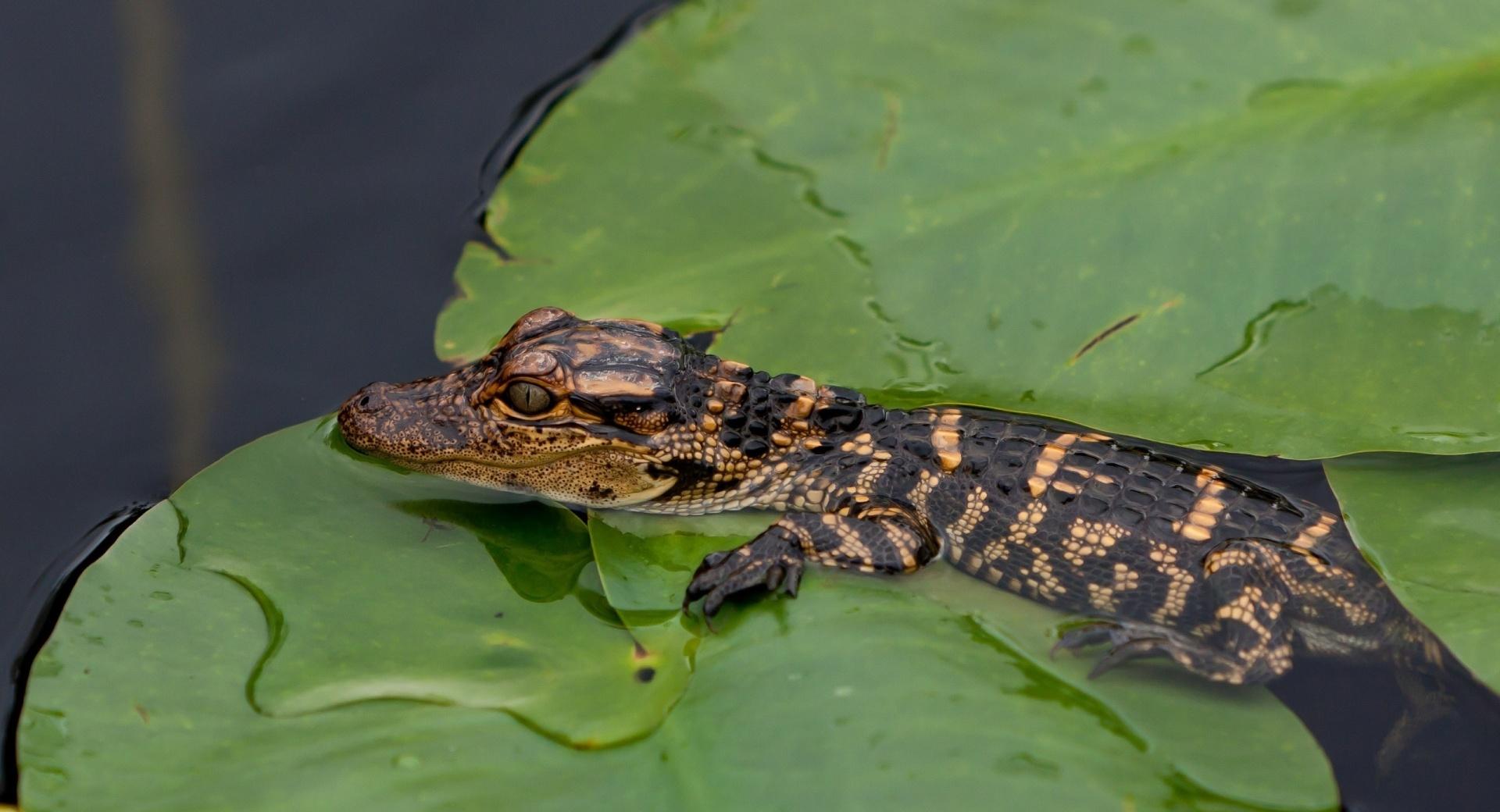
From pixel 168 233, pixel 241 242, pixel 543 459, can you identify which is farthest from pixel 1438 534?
pixel 168 233

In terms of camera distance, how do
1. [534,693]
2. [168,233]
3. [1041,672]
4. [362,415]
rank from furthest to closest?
[168,233] → [362,415] → [1041,672] → [534,693]

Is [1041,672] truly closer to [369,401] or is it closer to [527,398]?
[527,398]

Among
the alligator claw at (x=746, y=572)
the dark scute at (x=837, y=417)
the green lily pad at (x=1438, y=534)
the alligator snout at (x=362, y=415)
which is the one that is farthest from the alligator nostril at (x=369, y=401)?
the green lily pad at (x=1438, y=534)

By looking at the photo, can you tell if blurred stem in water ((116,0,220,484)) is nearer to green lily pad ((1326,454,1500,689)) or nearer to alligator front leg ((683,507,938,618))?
alligator front leg ((683,507,938,618))

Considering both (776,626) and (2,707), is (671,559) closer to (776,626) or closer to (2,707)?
(776,626)

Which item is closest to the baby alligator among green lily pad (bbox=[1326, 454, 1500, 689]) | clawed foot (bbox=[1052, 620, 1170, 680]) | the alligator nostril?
the alligator nostril

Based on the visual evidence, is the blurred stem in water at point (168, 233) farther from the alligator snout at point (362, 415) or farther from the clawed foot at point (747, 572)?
the clawed foot at point (747, 572)

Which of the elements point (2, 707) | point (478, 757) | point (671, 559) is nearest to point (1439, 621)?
point (671, 559)
